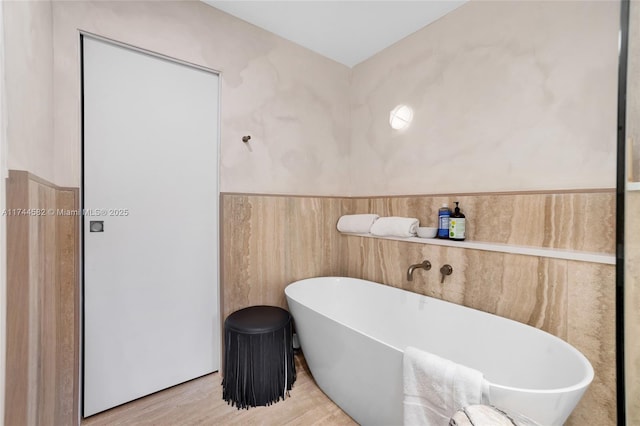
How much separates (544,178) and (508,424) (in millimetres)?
1174

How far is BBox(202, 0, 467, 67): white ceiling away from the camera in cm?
173

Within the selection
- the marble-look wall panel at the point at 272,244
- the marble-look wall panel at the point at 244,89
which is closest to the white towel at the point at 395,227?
the marble-look wall panel at the point at 272,244

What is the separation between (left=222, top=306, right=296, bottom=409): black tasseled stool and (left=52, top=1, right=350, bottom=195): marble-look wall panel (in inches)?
36.4

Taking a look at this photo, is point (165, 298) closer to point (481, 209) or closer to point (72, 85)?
point (72, 85)

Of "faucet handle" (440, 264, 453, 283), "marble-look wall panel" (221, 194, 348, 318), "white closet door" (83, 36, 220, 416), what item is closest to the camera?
"white closet door" (83, 36, 220, 416)

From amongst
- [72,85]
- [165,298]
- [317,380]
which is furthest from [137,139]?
[317,380]

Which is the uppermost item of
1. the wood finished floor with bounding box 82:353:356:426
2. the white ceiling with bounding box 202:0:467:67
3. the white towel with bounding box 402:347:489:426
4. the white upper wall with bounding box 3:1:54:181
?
the white ceiling with bounding box 202:0:467:67

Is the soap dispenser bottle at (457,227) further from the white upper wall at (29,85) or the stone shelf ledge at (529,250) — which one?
the white upper wall at (29,85)

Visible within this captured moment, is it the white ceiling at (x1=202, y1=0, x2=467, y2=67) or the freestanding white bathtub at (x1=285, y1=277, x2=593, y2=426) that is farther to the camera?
the white ceiling at (x1=202, y1=0, x2=467, y2=67)

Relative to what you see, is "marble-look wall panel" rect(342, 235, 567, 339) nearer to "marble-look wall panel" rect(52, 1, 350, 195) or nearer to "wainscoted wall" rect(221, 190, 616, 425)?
"wainscoted wall" rect(221, 190, 616, 425)

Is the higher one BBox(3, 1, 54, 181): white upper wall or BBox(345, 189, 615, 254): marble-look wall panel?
BBox(3, 1, 54, 181): white upper wall

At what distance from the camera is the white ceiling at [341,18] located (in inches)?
68.1

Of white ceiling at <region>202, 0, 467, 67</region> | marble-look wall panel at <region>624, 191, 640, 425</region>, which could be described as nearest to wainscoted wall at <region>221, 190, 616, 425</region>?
marble-look wall panel at <region>624, 191, 640, 425</region>

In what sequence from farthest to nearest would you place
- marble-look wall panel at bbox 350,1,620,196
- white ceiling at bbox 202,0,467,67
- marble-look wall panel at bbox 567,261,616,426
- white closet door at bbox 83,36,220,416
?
white ceiling at bbox 202,0,467,67 → white closet door at bbox 83,36,220,416 → marble-look wall panel at bbox 350,1,620,196 → marble-look wall panel at bbox 567,261,616,426
